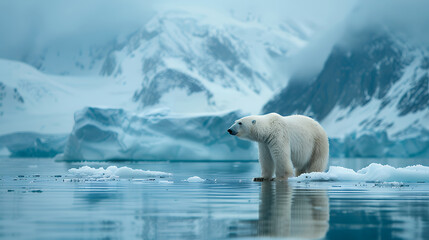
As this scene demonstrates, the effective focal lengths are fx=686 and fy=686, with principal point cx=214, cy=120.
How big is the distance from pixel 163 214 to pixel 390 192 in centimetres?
520

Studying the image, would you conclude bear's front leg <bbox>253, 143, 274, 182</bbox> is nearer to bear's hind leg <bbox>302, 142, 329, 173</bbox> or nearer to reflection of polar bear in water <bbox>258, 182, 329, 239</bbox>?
Answer: bear's hind leg <bbox>302, 142, 329, 173</bbox>

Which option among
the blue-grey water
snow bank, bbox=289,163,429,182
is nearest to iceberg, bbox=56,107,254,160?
snow bank, bbox=289,163,429,182

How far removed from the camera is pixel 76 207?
30.0ft

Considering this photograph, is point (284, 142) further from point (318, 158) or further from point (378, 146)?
point (378, 146)

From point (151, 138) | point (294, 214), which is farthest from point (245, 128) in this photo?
point (151, 138)

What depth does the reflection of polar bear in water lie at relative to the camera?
648cm

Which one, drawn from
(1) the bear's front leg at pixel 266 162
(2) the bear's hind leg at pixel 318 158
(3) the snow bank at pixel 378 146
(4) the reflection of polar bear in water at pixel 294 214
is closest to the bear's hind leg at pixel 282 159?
(1) the bear's front leg at pixel 266 162

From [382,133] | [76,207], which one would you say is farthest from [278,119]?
[382,133]

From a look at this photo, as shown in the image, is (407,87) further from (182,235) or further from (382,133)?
Answer: (182,235)

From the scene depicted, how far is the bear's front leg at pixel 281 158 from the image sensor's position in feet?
49.6

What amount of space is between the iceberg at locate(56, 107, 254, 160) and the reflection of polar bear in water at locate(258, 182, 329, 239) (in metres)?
50.9

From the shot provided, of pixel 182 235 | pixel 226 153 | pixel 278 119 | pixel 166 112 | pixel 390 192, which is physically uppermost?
pixel 166 112

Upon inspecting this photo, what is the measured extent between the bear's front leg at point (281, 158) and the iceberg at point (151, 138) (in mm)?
46142

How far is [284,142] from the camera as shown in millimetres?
15273
